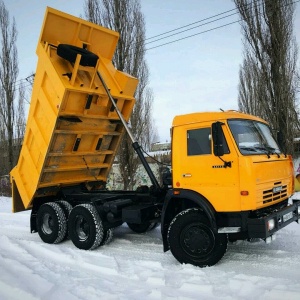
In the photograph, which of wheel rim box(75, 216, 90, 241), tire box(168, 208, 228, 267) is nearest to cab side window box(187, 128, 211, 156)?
tire box(168, 208, 228, 267)

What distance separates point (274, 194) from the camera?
488 cm

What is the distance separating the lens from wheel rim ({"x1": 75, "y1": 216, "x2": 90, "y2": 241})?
20.2 ft

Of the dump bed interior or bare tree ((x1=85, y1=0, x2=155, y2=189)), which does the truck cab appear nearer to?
the dump bed interior

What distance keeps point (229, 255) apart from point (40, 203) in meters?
4.26

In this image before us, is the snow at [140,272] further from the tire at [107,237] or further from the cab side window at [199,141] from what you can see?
the cab side window at [199,141]

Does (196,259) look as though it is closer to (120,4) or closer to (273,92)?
(273,92)

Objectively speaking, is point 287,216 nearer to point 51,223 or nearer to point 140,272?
point 140,272

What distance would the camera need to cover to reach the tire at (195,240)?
470 cm

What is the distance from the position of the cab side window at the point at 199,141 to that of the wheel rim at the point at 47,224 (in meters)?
3.52

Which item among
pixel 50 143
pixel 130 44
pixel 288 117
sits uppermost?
pixel 130 44

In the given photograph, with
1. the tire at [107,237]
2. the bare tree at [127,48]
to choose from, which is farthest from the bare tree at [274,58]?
the tire at [107,237]

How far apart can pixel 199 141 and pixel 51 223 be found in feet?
12.2

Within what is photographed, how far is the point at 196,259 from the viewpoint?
15.7 ft

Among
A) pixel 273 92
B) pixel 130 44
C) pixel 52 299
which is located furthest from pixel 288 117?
pixel 52 299
